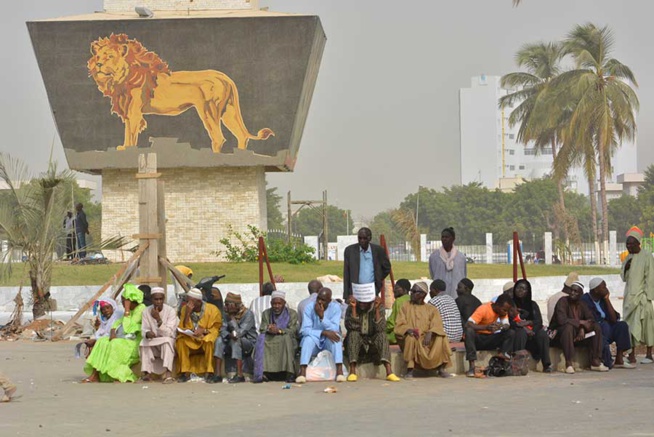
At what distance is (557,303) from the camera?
12.4 metres

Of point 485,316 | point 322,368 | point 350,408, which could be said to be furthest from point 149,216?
point 350,408

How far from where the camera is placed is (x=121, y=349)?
12.1 metres

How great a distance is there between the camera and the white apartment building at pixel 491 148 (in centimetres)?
13138

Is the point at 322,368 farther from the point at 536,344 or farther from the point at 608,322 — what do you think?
the point at 608,322

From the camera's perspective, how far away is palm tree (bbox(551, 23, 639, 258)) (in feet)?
141

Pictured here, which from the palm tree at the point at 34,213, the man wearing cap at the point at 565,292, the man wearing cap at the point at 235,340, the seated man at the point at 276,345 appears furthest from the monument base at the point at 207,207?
the seated man at the point at 276,345

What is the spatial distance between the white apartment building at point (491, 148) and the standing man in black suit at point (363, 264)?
118 m

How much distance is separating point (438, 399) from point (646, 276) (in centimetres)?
405

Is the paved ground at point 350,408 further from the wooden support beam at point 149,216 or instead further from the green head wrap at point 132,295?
the wooden support beam at point 149,216

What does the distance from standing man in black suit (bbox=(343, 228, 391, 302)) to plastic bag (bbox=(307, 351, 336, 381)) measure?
28.1 inches

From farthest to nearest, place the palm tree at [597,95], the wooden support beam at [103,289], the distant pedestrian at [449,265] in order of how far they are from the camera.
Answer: the palm tree at [597,95]
the wooden support beam at [103,289]
the distant pedestrian at [449,265]

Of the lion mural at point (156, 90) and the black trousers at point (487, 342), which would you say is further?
the lion mural at point (156, 90)

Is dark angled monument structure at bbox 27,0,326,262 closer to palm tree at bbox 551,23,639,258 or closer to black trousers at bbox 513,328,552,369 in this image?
palm tree at bbox 551,23,639,258

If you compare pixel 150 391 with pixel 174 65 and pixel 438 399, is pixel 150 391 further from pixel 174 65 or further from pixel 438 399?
pixel 174 65
